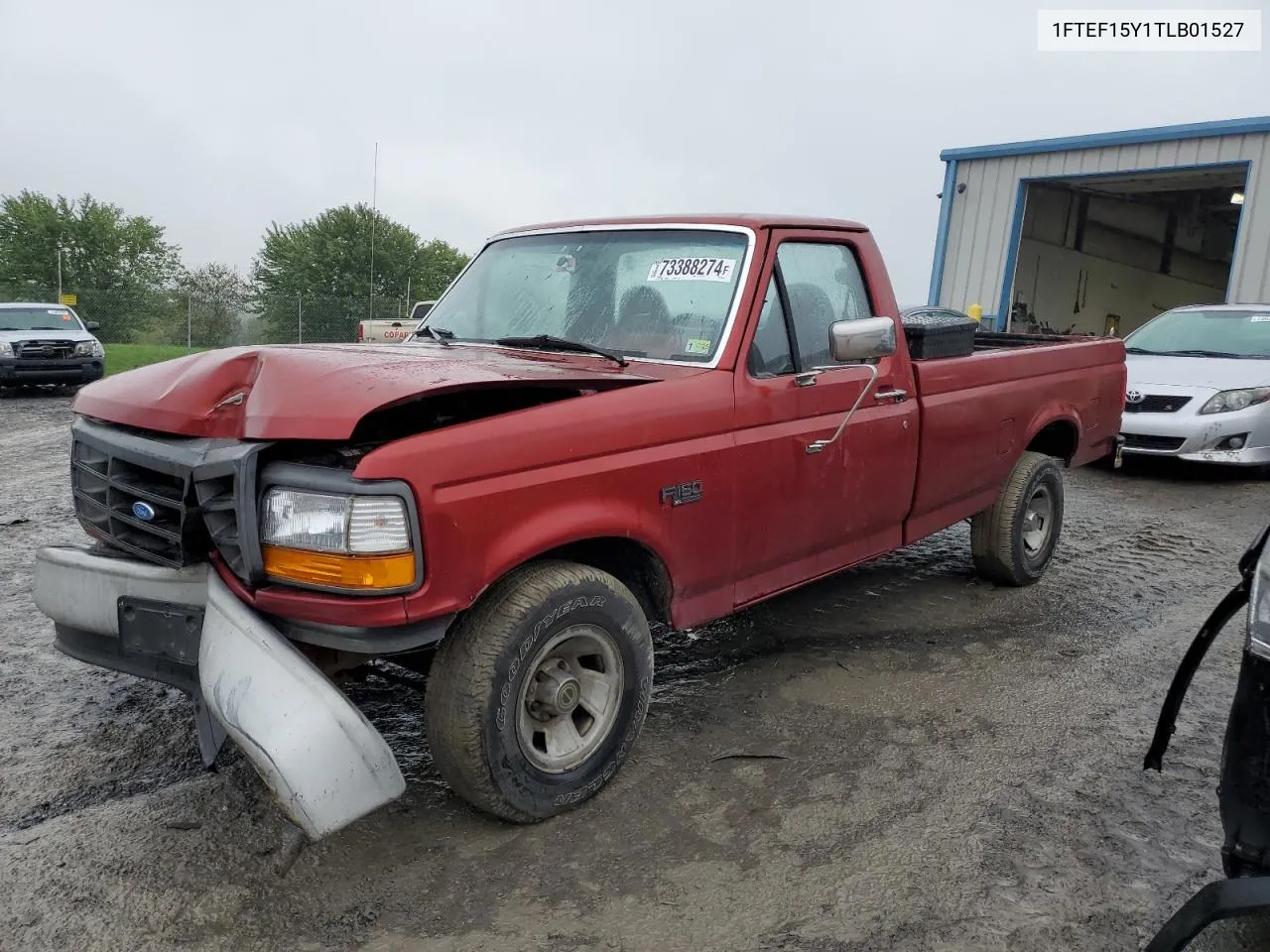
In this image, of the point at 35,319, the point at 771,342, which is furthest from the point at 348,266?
the point at 771,342

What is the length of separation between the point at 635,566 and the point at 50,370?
584 inches

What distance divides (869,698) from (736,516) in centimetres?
109

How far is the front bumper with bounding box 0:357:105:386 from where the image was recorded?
47.1ft

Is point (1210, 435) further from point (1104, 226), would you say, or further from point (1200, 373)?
point (1104, 226)

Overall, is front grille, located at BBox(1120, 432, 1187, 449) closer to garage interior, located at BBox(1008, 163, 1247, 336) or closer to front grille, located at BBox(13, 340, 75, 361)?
garage interior, located at BBox(1008, 163, 1247, 336)

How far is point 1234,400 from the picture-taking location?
8641mm

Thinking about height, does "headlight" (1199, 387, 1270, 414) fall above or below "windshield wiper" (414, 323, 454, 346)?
below

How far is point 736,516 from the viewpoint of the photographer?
3.40 m

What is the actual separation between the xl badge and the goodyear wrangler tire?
1.14 ft

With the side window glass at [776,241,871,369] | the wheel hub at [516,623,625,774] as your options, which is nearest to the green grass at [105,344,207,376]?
the side window glass at [776,241,871,369]

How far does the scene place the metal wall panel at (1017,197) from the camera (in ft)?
46.0

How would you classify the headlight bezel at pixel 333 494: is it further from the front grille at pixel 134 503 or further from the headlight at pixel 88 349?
the headlight at pixel 88 349

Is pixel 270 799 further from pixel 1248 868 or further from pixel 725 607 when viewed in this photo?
pixel 1248 868

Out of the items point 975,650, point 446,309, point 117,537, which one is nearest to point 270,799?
point 117,537
